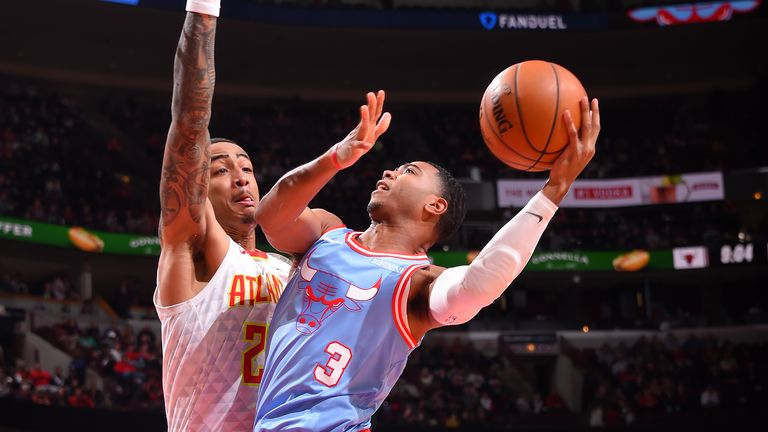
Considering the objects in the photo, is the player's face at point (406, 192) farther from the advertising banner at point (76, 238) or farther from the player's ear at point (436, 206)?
the advertising banner at point (76, 238)

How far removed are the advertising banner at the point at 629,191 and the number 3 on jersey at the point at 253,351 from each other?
57.3 feet

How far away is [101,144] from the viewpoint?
2091 centimetres

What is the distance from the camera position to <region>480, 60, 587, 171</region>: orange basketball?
3.30 m

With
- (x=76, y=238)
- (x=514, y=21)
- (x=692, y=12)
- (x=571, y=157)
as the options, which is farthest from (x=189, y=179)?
(x=692, y=12)

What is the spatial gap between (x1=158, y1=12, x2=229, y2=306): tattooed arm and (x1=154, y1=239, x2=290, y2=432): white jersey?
75mm

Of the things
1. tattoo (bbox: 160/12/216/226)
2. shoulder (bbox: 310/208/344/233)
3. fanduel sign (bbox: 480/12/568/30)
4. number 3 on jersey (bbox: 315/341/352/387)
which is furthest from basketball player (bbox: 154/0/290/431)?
fanduel sign (bbox: 480/12/568/30)

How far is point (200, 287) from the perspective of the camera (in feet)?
12.0

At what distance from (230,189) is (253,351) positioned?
0.77 m

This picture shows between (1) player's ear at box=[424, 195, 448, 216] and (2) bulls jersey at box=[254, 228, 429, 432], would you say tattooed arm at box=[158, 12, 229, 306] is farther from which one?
(1) player's ear at box=[424, 195, 448, 216]

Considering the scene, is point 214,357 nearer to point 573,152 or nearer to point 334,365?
point 334,365

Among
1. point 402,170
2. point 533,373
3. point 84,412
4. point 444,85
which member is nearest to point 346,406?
point 402,170

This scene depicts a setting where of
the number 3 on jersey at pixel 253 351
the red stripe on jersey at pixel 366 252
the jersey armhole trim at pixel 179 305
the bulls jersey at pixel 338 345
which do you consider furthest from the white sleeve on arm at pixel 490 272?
the jersey armhole trim at pixel 179 305

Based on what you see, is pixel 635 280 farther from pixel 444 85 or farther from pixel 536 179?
pixel 444 85

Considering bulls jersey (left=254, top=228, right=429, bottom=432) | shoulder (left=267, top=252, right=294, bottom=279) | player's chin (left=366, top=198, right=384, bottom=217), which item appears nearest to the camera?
bulls jersey (left=254, top=228, right=429, bottom=432)
